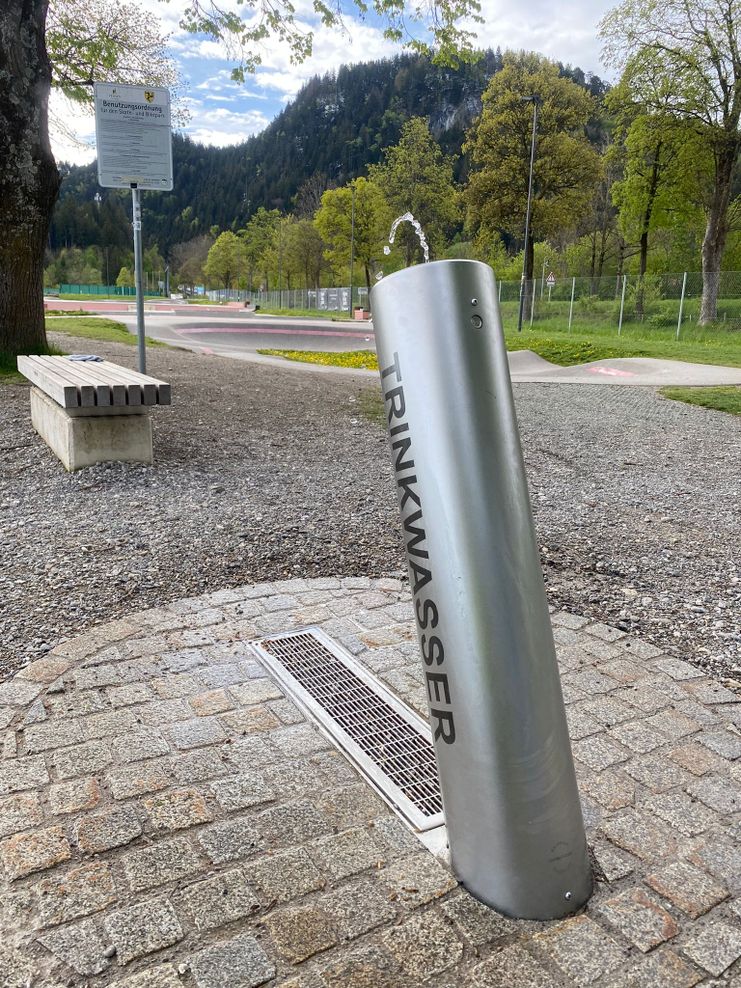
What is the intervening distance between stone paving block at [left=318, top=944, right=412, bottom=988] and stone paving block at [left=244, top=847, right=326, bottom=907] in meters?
0.22

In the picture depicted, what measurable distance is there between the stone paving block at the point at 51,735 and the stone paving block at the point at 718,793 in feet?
6.41

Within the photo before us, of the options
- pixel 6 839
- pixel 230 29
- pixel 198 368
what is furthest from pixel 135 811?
pixel 230 29

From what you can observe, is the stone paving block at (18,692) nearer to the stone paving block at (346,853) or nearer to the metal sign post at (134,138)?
the stone paving block at (346,853)

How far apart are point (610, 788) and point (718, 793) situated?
0.32 metres

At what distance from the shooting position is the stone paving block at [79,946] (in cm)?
159

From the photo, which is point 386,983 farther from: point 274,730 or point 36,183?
point 36,183

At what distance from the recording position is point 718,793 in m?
2.21

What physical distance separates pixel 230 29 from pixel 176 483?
30.7 feet

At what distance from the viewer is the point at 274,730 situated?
2539 mm

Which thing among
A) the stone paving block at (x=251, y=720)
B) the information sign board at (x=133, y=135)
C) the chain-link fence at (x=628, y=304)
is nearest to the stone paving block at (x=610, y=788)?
the stone paving block at (x=251, y=720)

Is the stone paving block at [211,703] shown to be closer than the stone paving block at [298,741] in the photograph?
No

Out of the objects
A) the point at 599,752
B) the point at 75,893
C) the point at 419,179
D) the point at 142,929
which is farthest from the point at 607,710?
the point at 419,179

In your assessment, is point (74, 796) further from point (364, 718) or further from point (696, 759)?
point (696, 759)

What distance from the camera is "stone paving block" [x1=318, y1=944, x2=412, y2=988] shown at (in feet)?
5.08
